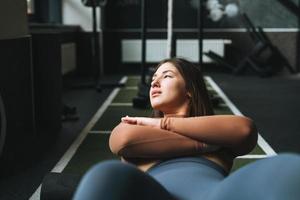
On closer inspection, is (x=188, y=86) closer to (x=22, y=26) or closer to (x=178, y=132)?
(x=178, y=132)

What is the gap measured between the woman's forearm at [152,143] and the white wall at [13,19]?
4.29 feet

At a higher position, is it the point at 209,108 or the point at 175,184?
the point at 209,108

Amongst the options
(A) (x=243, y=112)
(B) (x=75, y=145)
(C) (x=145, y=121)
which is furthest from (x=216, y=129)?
(A) (x=243, y=112)

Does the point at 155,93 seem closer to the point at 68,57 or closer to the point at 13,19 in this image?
the point at 13,19

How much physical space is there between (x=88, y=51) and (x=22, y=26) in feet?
12.0

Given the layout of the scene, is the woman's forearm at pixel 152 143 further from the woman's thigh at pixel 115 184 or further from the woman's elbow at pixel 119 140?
the woman's thigh at pixel 115 184

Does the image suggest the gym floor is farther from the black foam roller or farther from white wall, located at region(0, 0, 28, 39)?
white wall, located at region(0, 0, 28, 39)

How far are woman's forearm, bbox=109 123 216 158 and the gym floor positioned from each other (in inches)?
31.6

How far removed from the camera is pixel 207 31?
640 cm

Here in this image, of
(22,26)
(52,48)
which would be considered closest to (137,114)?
(52,48)

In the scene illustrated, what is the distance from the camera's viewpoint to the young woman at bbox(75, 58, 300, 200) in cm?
94

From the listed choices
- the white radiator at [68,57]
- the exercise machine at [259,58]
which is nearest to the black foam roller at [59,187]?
the white radiator at [68,57]

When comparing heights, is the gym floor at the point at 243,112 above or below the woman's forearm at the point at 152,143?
below

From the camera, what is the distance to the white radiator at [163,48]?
20.7ft
